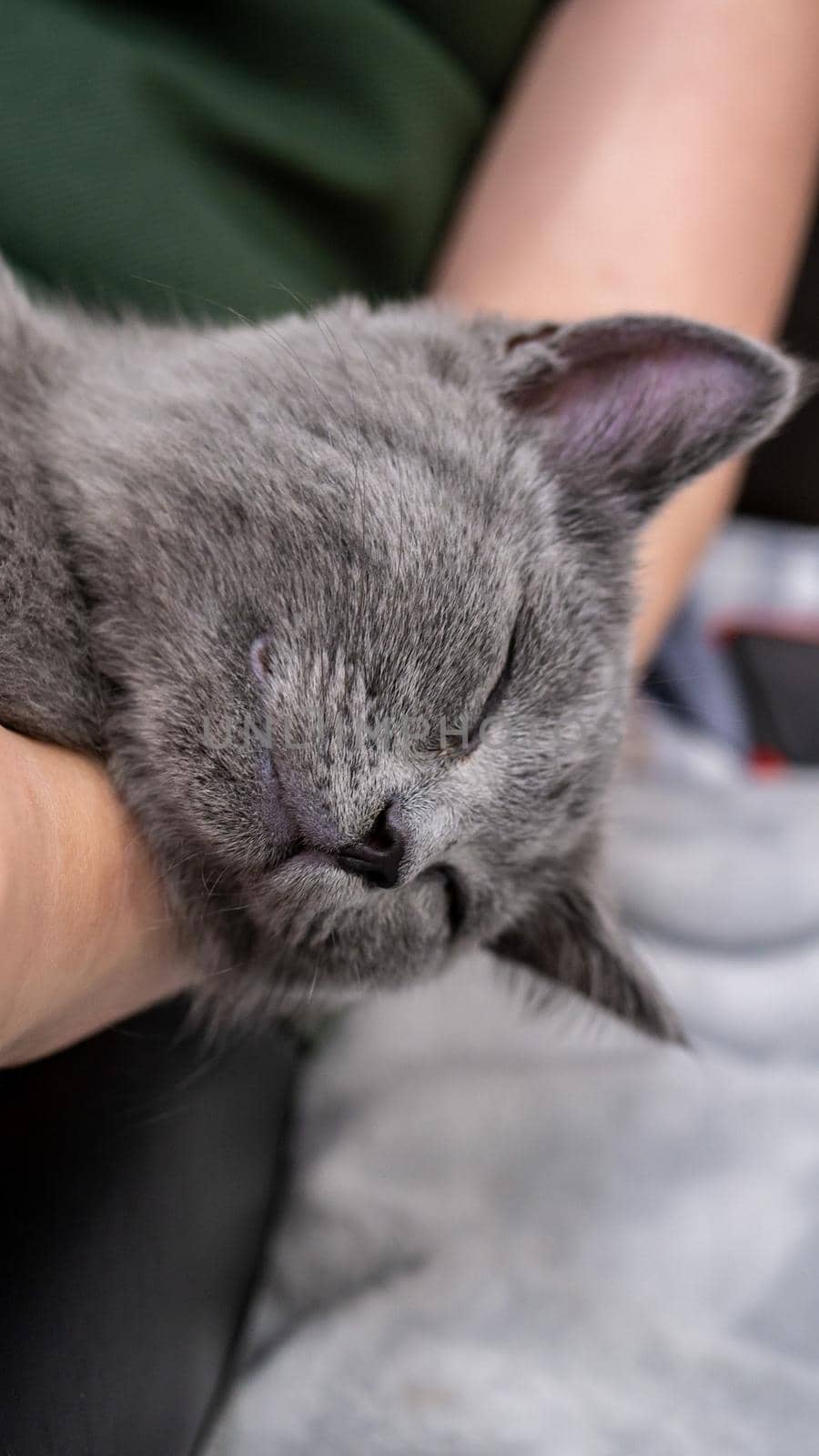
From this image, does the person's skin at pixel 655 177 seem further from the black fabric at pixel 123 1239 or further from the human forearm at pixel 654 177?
the black fabric at pixel 123 1239

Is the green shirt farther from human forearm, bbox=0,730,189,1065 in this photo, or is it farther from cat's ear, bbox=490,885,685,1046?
cat's ear, bbox=490,885,685,1046

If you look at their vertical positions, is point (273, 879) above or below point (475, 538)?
below

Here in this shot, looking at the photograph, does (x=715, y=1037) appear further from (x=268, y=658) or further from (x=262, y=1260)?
(x=268, y=658)

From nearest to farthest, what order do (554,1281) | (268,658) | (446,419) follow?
(268,658) < (446,419) < (554,1281)

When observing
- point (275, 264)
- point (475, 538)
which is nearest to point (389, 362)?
point (475, 538)

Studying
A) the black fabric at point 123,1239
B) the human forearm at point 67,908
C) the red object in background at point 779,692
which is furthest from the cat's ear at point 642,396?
the red object in background at point 779,692

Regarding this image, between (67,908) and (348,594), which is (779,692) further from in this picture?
(67,908)
